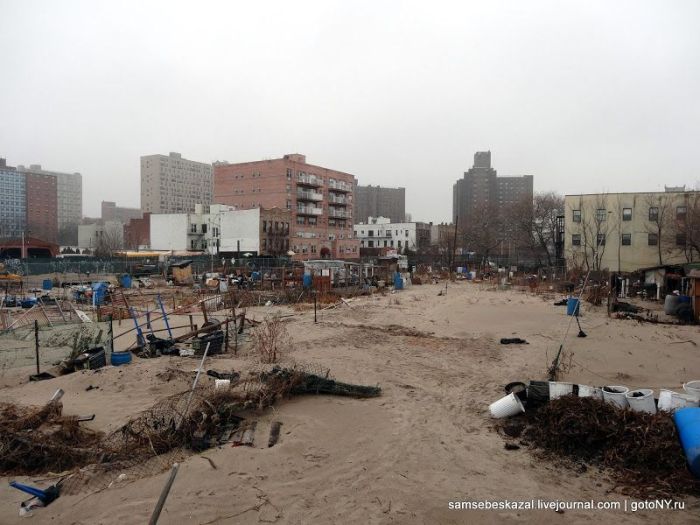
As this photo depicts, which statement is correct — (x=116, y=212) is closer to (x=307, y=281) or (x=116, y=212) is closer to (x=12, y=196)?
(x=12, y=196)

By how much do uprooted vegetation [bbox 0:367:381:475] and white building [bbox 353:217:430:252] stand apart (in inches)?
3400

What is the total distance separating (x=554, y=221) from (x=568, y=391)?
62.4m

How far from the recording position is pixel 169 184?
470 feet

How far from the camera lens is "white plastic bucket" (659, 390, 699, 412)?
667cm

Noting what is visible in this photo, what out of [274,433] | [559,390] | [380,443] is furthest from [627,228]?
[274,433]

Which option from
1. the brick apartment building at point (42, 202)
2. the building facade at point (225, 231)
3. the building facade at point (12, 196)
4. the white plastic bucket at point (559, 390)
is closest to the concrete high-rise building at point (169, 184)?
the brick apartment building at point (42, 202)

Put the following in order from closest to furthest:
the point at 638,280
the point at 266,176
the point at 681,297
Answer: the point at 681,297 → the point at 638,280 → the point at 266,176

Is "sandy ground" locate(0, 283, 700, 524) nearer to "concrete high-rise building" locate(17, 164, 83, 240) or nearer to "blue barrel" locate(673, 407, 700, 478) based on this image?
"blue barrel" locate(673, 407, 700, 478)

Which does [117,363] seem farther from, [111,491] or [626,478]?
[626,478]

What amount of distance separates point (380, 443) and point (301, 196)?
6710cm

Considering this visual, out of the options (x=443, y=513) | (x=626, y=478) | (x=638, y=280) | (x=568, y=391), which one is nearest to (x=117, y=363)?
→ (x=443, y=513)

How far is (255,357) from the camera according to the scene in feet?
39.4

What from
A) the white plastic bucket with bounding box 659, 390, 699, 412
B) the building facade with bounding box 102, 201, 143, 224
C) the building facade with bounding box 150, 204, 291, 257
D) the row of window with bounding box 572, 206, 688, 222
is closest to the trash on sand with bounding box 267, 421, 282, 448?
the white plastic bucket with bounding box 659, 390, 699, 412

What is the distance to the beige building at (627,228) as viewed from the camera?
4400 centimetres
